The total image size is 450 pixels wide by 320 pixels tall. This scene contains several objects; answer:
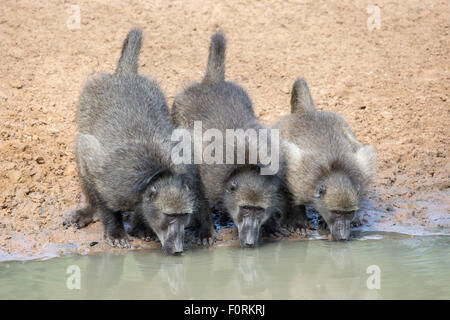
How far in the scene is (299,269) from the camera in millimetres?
5938

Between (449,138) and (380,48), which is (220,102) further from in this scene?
(380,48)

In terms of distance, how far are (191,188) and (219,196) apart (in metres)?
0.36

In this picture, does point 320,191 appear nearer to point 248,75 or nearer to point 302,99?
point 302,99

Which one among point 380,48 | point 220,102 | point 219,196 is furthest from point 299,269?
point 380,48

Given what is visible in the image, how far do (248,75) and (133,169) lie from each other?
12.6ft

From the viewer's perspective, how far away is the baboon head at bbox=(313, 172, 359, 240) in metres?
6.55

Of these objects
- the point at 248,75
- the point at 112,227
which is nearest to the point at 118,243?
the point at 112,227

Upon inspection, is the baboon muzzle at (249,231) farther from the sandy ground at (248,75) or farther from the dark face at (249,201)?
the sandy ground at (248,75)

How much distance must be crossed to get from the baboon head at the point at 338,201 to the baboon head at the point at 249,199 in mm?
527

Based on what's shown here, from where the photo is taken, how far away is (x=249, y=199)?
6.39 metres

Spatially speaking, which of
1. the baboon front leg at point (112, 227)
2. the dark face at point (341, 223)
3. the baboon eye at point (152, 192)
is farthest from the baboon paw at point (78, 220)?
the dark face at point (341, 223)

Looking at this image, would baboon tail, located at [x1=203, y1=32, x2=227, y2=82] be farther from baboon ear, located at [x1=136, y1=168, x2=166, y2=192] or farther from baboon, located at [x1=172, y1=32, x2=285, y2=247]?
baboon ear, located at [x1=136, y1=168, x2=166, y2=192]

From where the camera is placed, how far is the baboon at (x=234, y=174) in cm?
641

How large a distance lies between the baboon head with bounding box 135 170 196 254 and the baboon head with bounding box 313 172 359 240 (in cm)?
139
